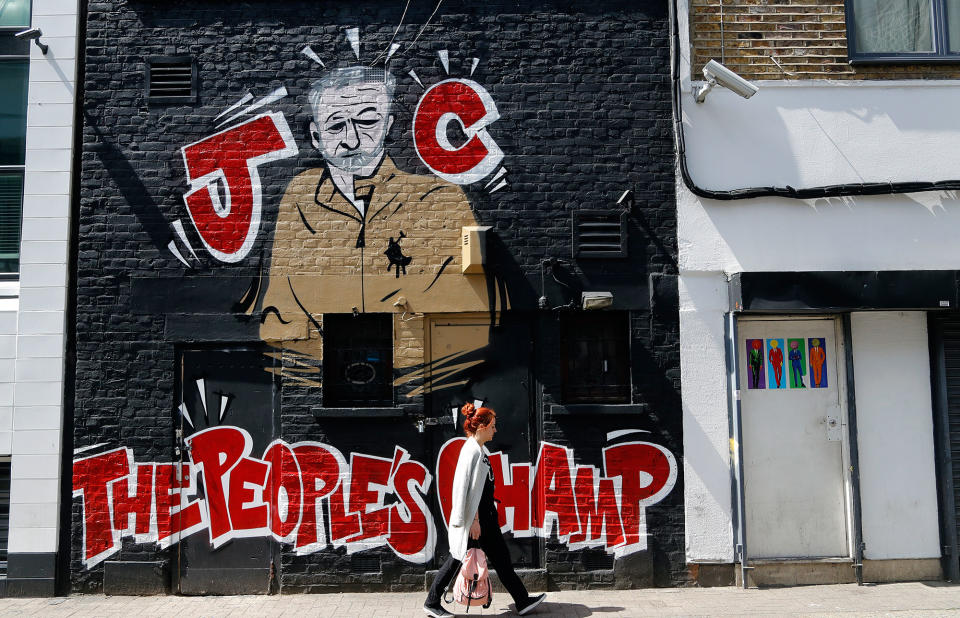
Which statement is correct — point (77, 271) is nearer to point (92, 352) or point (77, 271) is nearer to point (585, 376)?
point (92, 352)

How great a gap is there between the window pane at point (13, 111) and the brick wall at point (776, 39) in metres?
6.51

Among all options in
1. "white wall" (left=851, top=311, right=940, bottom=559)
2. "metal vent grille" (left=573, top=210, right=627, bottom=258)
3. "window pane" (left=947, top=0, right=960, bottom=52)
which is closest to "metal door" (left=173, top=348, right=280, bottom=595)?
"metal vent grille" (left=573, top=210, right=627, bottom=258)

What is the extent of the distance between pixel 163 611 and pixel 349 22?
18.3ft

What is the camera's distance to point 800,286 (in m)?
7.01

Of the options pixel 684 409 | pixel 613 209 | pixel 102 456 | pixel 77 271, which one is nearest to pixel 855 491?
pixel 684 409

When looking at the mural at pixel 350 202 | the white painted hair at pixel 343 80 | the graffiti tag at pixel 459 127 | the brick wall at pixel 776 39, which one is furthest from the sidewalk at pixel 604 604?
the brick wall at pixel 776 39

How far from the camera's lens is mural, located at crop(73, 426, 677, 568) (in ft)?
23.3

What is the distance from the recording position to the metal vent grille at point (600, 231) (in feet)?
24.2

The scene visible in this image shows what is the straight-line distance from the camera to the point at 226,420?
723 cm

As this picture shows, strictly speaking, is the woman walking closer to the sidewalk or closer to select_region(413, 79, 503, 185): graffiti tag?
the sidewalk

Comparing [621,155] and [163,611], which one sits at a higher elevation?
[621,155]

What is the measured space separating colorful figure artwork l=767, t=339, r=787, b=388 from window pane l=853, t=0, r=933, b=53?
121 inches

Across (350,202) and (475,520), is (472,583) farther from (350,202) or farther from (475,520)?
Answer: (350,202)

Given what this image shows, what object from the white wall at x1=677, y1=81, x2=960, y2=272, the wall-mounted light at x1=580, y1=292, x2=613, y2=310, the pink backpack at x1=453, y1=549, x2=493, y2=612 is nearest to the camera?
the pink backpack at x1=453, y1=549, x2=493, y2=612
